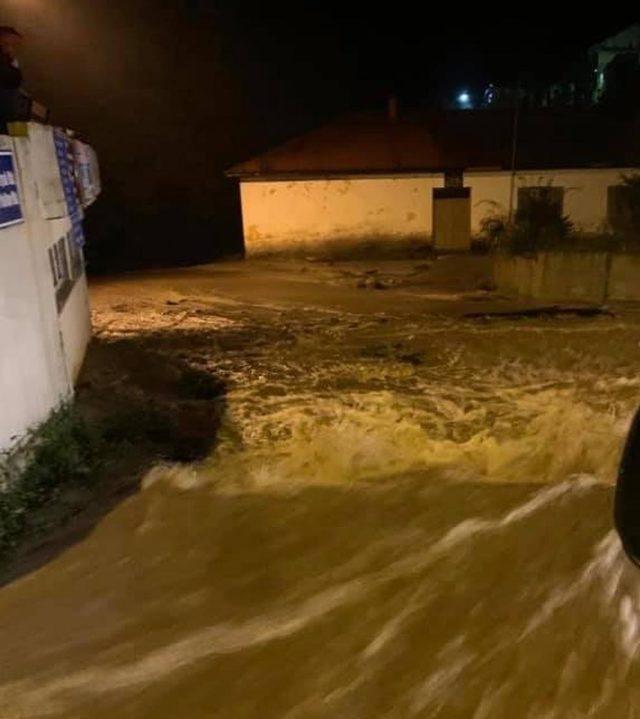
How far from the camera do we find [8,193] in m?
5.17

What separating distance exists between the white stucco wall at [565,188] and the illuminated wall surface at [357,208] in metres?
0.02

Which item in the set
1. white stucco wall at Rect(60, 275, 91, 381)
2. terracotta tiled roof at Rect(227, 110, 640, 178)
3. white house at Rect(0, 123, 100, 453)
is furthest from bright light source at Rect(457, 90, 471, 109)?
white house at Rect(0, 123, 100, 453)

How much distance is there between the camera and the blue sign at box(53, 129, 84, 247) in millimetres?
7391

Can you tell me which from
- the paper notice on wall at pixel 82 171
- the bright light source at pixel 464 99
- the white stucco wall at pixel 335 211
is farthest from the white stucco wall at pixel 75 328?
the bright light source at pixel 464 99

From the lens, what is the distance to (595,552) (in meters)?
4.23

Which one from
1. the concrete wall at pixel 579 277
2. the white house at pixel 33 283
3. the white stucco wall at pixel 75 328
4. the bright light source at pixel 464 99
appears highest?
the bright light source at pixel 464 99

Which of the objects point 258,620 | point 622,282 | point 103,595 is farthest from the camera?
point 622,282

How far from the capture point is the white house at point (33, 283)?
4.95m

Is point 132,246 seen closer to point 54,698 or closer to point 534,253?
point 534,253

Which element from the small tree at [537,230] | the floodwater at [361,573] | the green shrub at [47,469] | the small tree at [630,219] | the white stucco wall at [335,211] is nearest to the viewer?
the floodwater at [361,573]

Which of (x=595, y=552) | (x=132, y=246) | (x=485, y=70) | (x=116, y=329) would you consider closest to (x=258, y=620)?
(x=595, y=552)

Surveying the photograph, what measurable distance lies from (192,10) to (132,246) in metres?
12.0

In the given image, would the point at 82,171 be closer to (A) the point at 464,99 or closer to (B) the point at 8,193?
(B) the point at 8,193

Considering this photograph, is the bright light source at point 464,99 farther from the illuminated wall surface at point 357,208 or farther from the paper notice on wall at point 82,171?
the paper notice on wall at point 82,171
